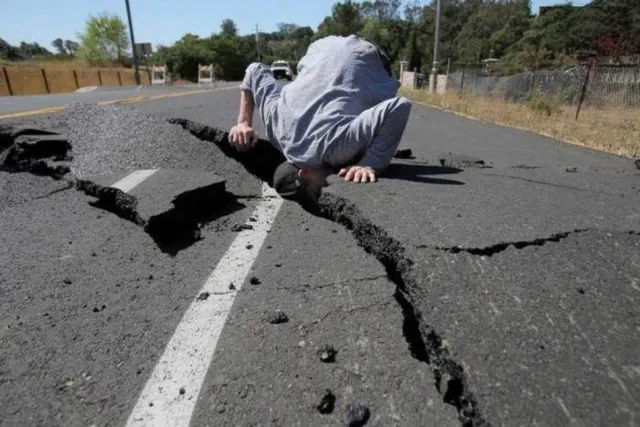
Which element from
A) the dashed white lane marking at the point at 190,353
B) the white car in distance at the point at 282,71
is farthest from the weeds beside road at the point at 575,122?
the white car in distance at the point at 282,71

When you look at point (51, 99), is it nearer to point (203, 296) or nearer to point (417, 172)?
point (417, 172)

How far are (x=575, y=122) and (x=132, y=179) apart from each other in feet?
35.3

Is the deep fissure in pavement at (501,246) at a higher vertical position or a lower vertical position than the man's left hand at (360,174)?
lower

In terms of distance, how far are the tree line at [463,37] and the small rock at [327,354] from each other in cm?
2949

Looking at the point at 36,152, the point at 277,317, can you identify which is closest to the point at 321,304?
the point at 277,317

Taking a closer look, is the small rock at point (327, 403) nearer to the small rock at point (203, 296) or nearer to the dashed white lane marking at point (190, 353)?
the dashed white lane marking at point (190, 353)

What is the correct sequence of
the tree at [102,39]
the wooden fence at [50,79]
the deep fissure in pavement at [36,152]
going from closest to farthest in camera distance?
the deep fissure in pavement at [36,152], the wooden fence at [50,79], the tree at [102,39]

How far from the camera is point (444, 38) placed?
218ft

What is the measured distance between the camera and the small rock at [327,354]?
155 centimetres

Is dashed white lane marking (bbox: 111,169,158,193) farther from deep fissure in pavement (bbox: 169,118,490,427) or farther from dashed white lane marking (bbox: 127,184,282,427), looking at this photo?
dashed white lane marking (bbox: 127,184,282,427)

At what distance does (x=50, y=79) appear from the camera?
3322 centimetres

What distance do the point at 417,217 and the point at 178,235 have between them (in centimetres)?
143

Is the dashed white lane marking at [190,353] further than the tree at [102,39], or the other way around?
the tree at [102,39]

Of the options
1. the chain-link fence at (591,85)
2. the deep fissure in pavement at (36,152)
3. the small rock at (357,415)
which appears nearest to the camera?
the small rock at (357,415)
